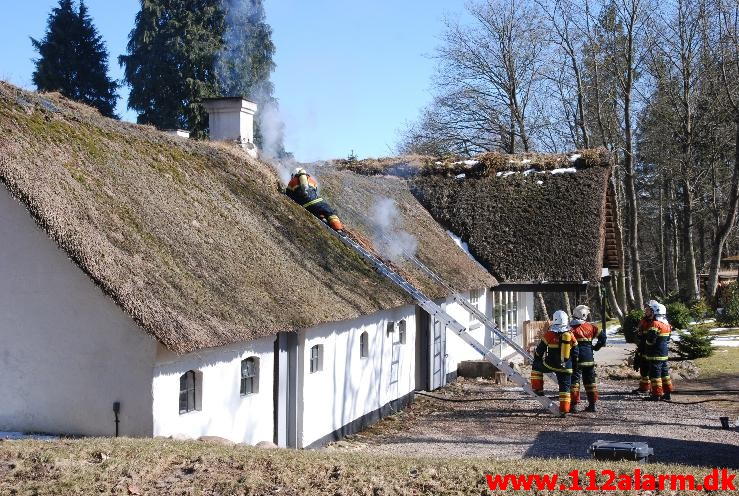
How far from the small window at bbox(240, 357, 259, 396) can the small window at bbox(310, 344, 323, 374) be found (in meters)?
1.49

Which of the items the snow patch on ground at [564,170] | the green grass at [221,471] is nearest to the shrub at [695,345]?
the snow patch on ground at [564,170]

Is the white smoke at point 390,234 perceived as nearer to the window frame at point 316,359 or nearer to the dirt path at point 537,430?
the dirt path at point 537,430

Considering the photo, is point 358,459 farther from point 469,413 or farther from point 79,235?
point 469,413

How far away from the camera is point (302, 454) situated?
8352mm

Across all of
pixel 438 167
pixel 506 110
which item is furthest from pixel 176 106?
pixel 506 110

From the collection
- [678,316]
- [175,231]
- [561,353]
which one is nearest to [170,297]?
[175,231]

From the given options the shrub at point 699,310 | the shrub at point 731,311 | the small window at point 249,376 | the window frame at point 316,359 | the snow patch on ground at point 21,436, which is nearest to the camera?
the snow patch on ground at point 21,436

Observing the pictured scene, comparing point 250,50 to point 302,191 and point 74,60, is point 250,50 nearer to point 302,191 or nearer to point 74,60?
point 302,191

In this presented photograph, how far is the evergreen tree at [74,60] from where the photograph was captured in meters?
35.5

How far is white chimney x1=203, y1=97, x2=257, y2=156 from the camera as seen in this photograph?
17453 mm

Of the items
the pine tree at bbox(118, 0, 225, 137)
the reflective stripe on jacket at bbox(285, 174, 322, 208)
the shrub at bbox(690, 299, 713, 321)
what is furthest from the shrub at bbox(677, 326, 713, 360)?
the pine tree at bbox(118, 0, 225, 137)

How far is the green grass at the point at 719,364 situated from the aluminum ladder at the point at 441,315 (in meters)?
5.94

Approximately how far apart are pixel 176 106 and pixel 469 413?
20545 mm

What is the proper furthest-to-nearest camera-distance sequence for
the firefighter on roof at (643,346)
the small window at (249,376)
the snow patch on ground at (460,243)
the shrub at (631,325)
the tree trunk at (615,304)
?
the tree trunk at (615,304) < the shrub at (631,325) < the snow patch on ground at (460,243) < the firefighter on roof at (643,346) < the small window at (249,376)
